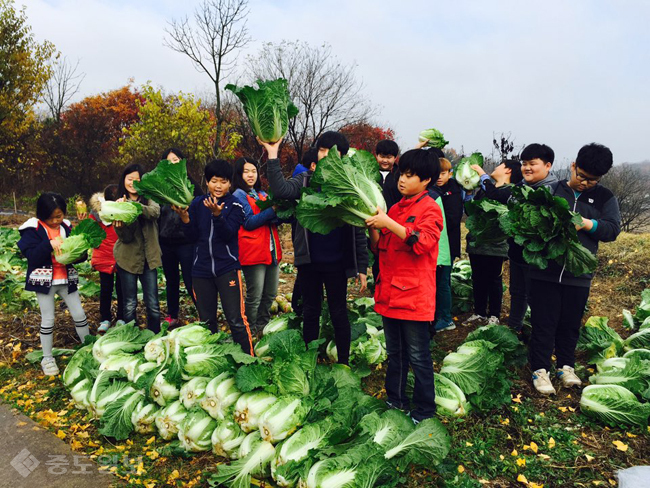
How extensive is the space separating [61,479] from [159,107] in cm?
1664

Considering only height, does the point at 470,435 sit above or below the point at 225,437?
below

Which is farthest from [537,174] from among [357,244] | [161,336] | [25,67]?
[25,67]

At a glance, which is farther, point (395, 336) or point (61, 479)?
point (395, 336)

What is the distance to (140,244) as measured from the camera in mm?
5004

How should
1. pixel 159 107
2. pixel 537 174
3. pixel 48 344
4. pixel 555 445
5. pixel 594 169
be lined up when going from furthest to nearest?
pixel 159 107
pixel 48 344
pixel 537 174
pixel 594 169
pixel 555 445

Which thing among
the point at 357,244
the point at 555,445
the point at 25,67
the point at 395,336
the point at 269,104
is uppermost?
the point at 25,67

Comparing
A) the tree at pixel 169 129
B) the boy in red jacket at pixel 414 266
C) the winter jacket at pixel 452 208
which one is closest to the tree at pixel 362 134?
the tree at pixel 169 129

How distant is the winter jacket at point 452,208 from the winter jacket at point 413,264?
203cm

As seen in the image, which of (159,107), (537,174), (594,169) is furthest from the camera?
(159,107)

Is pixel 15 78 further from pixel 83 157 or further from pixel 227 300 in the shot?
pixel 227 300

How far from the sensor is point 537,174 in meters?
4.23

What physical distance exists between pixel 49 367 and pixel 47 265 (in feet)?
3.69

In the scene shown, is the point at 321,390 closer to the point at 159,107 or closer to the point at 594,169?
the point at 594,169

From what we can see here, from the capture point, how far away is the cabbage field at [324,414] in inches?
109
